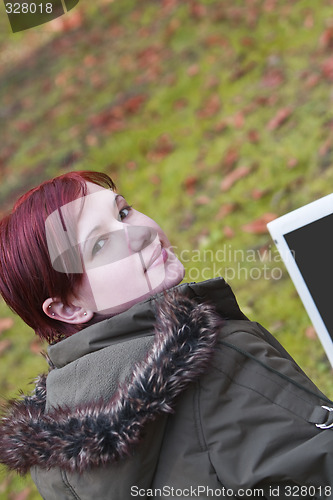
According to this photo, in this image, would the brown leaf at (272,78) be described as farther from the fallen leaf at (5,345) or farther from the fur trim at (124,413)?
the fur trim at (124,413)

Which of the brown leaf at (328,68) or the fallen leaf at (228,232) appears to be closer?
the fallen leaf at (228,232)

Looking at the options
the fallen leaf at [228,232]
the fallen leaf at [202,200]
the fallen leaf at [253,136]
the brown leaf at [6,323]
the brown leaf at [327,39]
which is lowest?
the brown leaf at [6,323]

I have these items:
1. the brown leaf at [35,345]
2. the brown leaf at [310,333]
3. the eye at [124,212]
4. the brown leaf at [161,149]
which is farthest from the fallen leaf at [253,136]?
the eye at [124,212]

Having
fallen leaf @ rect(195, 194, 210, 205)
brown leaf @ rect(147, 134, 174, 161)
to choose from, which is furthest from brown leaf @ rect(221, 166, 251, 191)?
brown leaf @ rect(147, 134, 174, 161)

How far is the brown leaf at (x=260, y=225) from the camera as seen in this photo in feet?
12.4

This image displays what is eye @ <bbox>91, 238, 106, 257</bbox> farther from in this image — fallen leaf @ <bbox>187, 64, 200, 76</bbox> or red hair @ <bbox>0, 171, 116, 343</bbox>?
fallen leaf @ <bbox>187, 64, 200, 76</bbox>

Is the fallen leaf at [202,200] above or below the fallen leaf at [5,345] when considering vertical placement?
above

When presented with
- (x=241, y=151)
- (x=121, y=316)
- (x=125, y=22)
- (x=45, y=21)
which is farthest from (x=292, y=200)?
(x=45, y=21)

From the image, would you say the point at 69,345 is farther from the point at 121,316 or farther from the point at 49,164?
the point at 49,164

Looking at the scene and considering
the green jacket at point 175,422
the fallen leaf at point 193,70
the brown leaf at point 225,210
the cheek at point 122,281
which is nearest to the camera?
the green jacket at point 175,422

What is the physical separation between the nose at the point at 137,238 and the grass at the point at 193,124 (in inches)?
44.3

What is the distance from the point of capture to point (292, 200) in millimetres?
3812

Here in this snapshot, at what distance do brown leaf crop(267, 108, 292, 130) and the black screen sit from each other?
2896 millimetres

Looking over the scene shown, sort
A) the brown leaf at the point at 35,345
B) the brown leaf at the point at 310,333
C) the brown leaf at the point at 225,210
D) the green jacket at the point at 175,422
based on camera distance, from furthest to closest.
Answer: the brown leaf at the point at 35,345 → the brown leaf at the point at 225,210 → the brown leaf at the point at 310,333 → the green jacket at the point at 175,422
